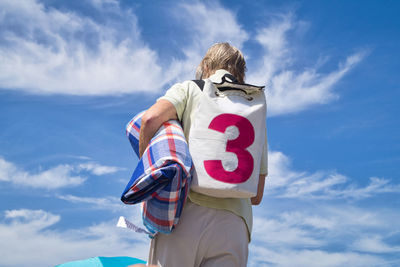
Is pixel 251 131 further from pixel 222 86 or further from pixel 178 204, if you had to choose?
pixel 178 204

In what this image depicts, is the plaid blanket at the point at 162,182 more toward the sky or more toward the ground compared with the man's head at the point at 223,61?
more toward the ground

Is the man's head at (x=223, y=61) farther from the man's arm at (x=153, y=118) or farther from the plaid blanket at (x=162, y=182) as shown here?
the plaid blanket at (x=162, y=182)

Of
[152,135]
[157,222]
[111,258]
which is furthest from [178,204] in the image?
[111,258]

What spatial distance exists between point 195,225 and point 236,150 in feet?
1.56

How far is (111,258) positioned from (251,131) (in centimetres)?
240

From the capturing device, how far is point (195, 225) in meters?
2.16

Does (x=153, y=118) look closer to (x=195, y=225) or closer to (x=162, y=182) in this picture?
(x=162, y=182)

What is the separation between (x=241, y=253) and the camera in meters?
2.25

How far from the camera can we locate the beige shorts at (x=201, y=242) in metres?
2.14

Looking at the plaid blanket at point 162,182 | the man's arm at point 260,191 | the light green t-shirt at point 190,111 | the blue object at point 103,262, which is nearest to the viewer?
the plaid blanket at point 162,182

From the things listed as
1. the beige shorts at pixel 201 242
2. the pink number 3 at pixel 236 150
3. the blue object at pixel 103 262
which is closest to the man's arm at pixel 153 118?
the pink number 3 at pixel 236 150

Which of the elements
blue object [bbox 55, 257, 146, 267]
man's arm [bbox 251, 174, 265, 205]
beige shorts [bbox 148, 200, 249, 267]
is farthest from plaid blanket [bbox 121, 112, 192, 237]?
blue object [bbox 55, 257, 146, 267]

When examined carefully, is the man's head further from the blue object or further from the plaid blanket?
the blue object

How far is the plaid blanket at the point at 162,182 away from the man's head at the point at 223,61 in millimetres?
762
